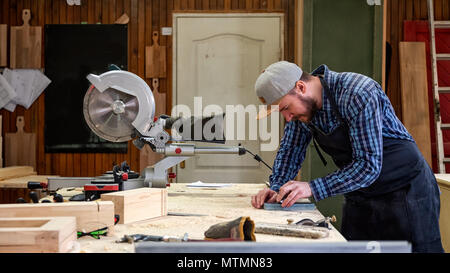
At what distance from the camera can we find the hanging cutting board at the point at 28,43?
190 inches

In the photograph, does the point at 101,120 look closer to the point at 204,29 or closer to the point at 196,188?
the point at 196,188

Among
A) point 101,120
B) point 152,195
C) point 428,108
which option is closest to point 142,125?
point 101,120

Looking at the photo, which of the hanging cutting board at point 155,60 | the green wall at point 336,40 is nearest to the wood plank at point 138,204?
the green wall at point 336,40

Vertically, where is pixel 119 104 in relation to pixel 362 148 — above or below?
above

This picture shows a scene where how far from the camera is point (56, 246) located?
1133 millimetres

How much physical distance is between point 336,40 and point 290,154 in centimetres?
199

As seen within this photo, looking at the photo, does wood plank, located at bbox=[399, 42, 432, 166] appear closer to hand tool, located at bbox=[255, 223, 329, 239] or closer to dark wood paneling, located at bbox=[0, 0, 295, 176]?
dark wood paneling, located at bbox=[0, 0, 295, 176]

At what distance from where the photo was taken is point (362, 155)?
1815mm

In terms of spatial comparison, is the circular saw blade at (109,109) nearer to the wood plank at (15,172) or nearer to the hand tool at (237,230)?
the hand tool at (237,230)

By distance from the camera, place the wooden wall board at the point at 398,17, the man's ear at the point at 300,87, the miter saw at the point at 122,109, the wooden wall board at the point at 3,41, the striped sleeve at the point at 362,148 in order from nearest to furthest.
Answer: the striped sleeve at the point at 362,148
the man's ear at the point at 300,87
the miter saw at the point at 122,109
the wooden wall board at the point at 398,17
the wooden wall board at the point at 3,41

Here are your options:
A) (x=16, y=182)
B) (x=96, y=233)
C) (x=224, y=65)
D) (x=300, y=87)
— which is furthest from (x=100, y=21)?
(x=96, y=233)

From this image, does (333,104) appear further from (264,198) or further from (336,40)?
(336,40)

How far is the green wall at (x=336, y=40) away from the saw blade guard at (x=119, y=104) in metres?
2.04

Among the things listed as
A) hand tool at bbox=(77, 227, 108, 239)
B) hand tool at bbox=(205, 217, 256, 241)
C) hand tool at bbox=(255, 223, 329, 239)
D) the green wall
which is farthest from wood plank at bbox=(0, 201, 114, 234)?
the green wall
